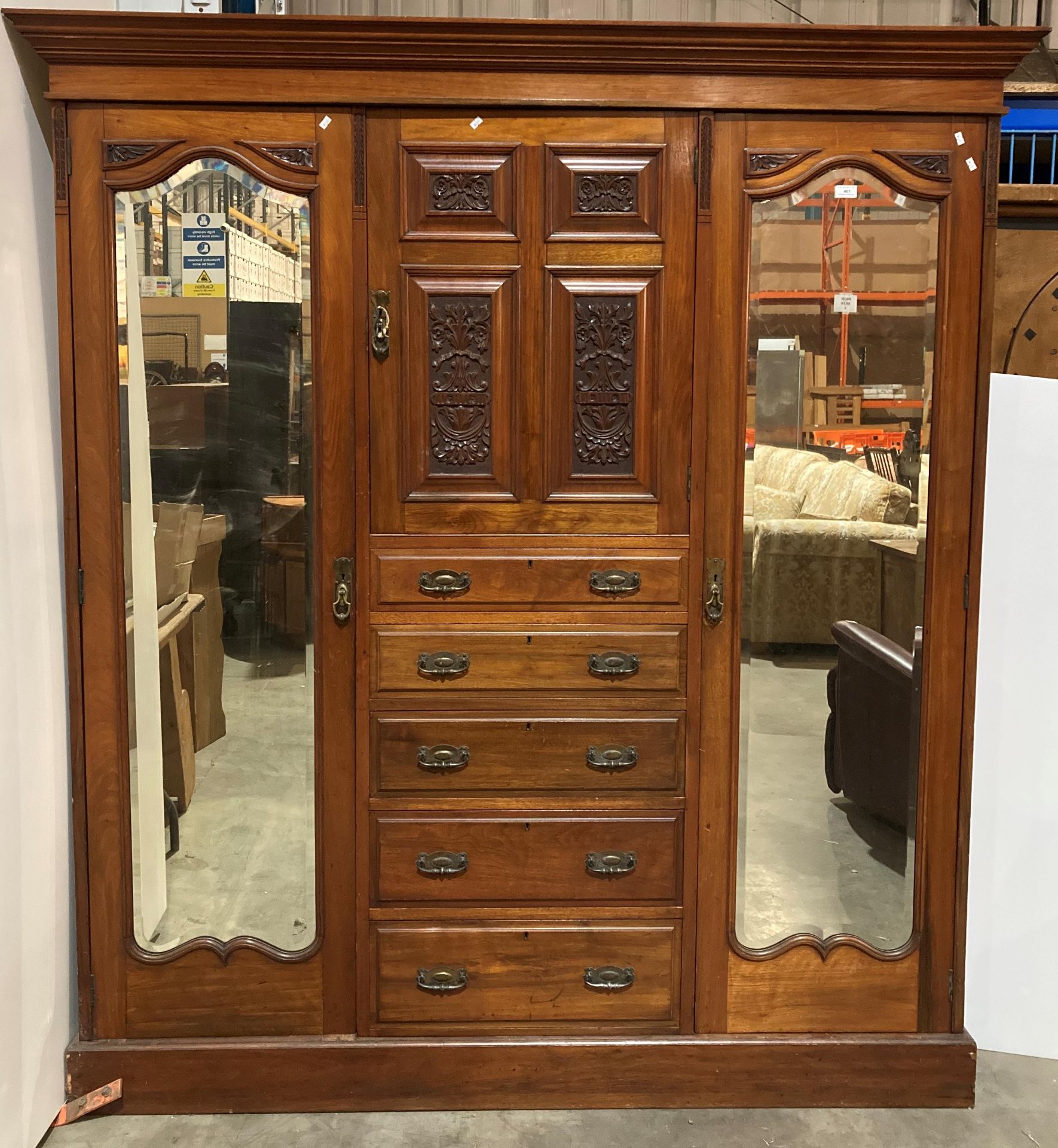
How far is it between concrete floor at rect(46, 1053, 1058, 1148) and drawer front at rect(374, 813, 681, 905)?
0.45 m

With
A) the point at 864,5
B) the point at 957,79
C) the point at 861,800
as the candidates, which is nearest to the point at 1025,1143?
the point at 861,800

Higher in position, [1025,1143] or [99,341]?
[99,341]

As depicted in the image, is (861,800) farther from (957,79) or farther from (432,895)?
(957,79)

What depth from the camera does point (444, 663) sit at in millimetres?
2109

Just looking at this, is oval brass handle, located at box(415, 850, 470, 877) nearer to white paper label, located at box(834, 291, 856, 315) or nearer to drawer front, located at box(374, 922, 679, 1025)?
drawer front, located at box(374, 922, 679, 1025)

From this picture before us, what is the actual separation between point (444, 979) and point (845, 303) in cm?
160

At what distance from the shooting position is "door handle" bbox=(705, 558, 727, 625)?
2102 millimetres

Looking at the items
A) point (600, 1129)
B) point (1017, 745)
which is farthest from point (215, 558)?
point (1017, 745)

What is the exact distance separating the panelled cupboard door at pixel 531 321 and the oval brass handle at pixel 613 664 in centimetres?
26

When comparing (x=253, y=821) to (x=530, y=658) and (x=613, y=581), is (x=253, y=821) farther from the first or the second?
Result: (x=613, y=581)

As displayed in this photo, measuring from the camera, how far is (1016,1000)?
2.38 metres

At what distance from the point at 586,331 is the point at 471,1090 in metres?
1.60

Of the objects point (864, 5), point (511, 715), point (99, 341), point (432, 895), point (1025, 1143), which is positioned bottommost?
point (1025, 1143)

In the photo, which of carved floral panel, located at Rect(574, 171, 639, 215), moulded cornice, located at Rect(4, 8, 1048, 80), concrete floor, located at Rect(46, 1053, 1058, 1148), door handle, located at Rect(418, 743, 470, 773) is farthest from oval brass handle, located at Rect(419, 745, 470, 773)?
moulded cornice, located at Rect(4, 8, 1048, 80)
